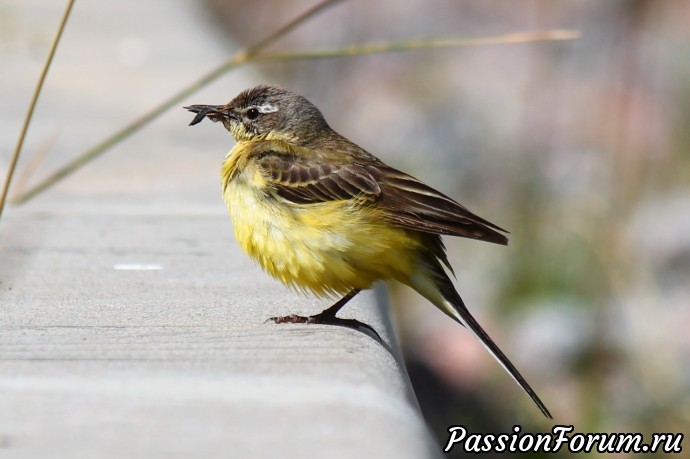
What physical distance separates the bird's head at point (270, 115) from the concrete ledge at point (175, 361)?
566mm

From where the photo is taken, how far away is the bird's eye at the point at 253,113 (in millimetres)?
5633

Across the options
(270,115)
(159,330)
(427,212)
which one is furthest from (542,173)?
(159,330)

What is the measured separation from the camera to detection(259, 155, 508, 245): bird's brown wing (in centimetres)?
452

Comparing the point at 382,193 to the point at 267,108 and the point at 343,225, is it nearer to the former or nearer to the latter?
the point at 343,225

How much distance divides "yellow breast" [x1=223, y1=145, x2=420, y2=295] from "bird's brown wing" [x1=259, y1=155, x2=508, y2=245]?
0.06 meters

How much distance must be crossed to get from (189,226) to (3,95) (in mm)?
2960

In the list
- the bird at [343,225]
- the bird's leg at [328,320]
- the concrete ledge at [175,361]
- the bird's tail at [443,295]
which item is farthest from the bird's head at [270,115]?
the bird's leg at [328,320]

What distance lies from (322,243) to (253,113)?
121cm

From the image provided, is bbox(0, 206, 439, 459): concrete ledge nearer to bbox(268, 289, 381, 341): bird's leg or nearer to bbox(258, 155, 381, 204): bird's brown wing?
bbox(268, 289, 381, 341): bird's leg

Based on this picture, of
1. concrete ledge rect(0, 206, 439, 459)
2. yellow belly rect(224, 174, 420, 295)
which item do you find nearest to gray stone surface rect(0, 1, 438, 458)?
concrete ledge rect(0, 206, 439, 459)

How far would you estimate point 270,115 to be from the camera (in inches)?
221

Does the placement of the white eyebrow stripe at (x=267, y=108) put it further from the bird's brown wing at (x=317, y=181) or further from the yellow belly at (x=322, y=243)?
the yellow belly at (x=322, y=243)

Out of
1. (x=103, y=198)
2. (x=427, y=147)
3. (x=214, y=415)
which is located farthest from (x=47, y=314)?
(x=427, y=147)

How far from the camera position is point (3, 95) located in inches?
317
